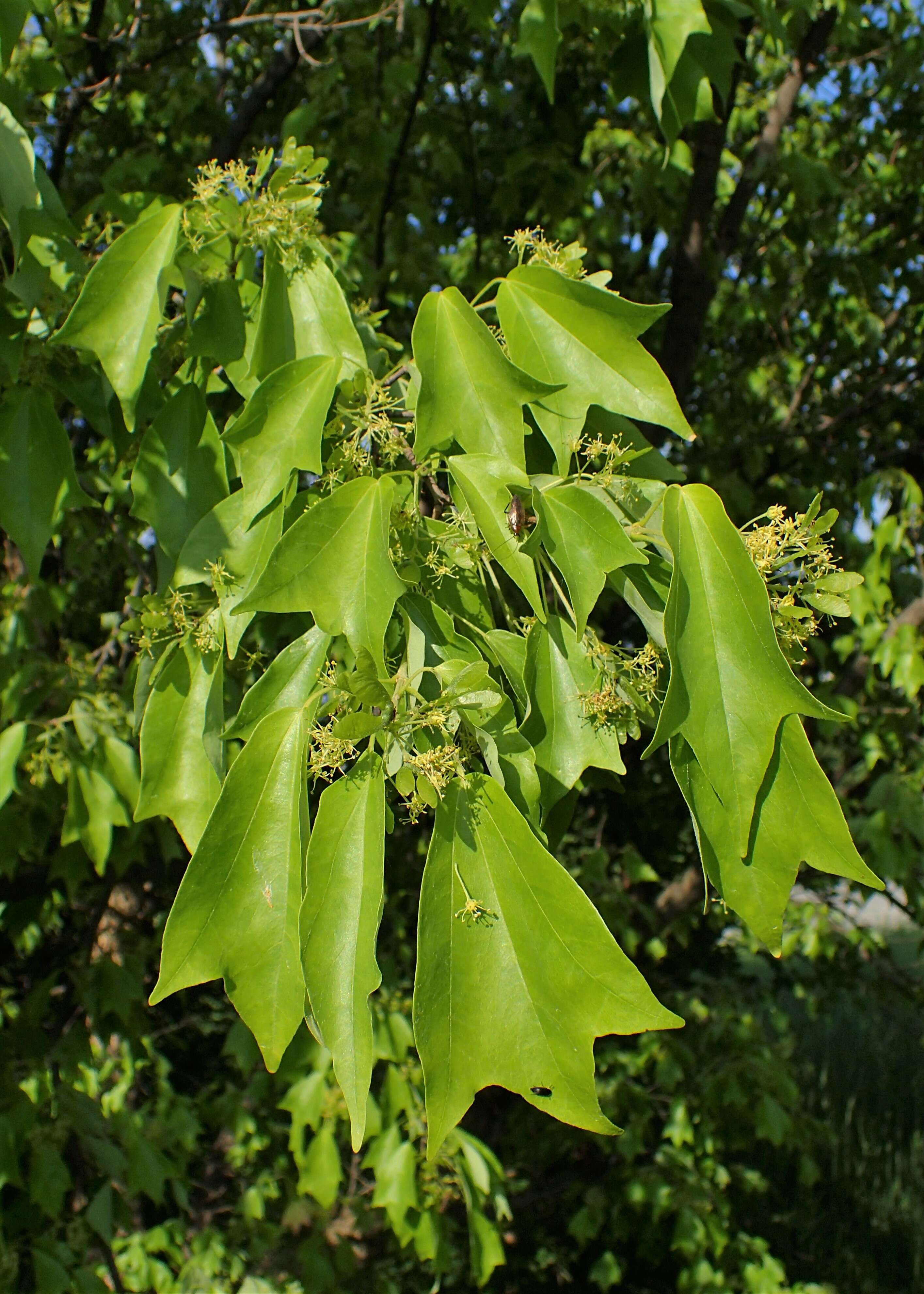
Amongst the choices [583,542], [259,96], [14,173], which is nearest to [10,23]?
[14,173]

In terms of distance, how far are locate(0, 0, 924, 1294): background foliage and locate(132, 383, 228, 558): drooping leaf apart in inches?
24.9

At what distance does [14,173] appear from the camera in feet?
4.66

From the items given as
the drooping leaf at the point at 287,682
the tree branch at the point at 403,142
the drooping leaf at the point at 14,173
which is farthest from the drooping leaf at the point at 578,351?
the tree branch at the point at 403,142

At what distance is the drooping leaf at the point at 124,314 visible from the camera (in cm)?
137

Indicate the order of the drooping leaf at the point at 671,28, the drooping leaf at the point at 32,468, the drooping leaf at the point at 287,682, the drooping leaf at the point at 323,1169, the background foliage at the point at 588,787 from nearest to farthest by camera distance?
the drooping leaf at the point at 287,682, the drooping leaf at the point at 32,468, the drooping leaf at the point at 671,28, the background foliage at the point at 588,787, the drooping leaf at the point at 323,1169

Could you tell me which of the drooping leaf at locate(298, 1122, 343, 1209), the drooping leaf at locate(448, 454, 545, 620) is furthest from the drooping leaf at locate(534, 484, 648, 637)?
the drooping leaf at locate(298, 1122, 343, 1209)

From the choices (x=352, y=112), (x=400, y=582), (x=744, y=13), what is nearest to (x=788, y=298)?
(x=352, y=112)

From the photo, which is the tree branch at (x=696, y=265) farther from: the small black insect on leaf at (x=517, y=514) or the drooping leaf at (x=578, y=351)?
the small black insect on leaf at (x=517, y=514)

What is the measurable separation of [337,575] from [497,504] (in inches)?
7.2

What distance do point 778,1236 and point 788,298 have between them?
4858 mm

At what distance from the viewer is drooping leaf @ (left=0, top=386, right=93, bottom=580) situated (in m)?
1.53

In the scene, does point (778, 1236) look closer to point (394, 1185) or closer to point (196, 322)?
point (394, 1185)

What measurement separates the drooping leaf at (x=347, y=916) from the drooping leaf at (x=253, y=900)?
45mm

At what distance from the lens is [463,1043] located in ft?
3.19
